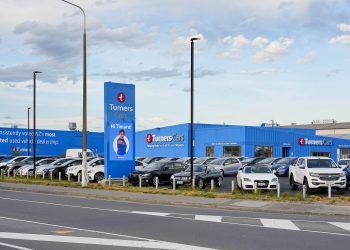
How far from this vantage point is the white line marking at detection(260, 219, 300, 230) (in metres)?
13.7

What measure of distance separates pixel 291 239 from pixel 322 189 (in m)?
14.7

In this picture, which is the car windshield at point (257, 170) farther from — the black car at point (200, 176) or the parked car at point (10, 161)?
the parked car at point (10, 161)

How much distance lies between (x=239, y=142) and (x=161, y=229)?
2107 inches

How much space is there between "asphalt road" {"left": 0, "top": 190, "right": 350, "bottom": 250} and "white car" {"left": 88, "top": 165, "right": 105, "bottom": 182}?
16.2 m

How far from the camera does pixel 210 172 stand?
97.6ft

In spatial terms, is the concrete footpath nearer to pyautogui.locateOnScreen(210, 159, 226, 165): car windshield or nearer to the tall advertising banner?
the tall advertising banner

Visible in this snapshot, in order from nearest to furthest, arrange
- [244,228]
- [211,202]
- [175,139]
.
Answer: [244,228], [211,202], [175,139]

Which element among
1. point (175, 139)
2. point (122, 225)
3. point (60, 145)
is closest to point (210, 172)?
point (122, 225)

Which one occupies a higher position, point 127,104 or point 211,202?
point 127,104

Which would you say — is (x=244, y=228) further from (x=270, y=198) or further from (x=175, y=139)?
(x=175, y=139)

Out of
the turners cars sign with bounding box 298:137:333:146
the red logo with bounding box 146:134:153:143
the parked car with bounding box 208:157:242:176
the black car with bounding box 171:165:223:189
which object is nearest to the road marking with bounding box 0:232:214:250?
the black car with bounding box 171:165:223:189

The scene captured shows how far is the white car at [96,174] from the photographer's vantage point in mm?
35062

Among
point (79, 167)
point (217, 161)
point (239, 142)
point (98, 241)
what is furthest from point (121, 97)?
point (239, 142)

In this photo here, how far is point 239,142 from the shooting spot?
216 feet
